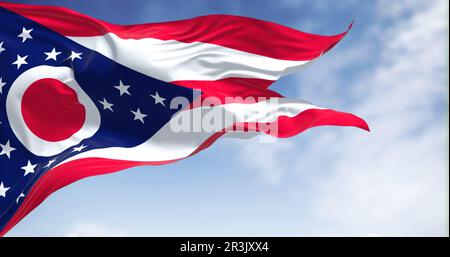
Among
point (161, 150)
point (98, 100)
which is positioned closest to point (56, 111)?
point (98, 100)

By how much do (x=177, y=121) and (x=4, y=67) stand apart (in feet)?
13.0

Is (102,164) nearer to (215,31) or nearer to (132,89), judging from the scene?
(132,89)

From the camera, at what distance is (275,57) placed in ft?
34.6

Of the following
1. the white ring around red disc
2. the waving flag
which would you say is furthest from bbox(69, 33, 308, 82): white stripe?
the white ring around red disc

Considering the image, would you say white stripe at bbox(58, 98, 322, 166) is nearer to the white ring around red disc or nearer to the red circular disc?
the white ring around red disc

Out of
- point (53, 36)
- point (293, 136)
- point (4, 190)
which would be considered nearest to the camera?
point (4, 190)

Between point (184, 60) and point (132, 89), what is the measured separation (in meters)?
1.45

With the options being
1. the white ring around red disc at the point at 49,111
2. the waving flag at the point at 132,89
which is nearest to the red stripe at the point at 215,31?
the waving flag at the point at 132,89

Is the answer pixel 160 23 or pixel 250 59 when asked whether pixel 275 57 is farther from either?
pixel 160 23

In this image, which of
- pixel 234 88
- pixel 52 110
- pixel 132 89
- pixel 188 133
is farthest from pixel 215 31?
pixel 52 110

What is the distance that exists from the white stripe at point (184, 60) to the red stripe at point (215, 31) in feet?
0.47

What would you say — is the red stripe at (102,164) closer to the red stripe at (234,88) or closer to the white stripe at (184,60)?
the red stripe at (234,88)

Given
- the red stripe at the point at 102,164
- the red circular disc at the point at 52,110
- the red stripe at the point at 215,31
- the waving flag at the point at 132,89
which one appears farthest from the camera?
the red stripe at the point at 215,31

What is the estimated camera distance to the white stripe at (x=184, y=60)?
10.3 m
